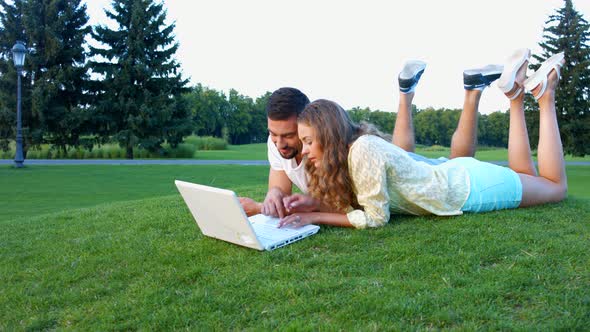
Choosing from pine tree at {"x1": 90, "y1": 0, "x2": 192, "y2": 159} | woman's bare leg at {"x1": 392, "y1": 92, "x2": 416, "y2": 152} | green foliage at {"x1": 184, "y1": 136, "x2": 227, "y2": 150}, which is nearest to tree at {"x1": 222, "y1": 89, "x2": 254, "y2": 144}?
green foliage at {"x1": 184, "y1": 136, "x2": 227, "y2": 150}

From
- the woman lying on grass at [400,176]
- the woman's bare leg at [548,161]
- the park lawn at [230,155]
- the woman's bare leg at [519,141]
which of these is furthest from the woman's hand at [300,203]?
the park lawn at [230,155]

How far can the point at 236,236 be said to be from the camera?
3189 millimetres

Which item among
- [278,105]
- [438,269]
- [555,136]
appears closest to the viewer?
[438,269]

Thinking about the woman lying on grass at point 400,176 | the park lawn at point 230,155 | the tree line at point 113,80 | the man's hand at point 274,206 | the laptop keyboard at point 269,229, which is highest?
the tree line at point 113,80

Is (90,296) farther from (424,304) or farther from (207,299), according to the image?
(424,304)

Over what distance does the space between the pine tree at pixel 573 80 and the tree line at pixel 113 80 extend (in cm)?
5

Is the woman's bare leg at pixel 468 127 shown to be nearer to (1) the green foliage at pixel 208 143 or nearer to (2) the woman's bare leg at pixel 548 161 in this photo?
(2) the woman's bare leg at pixel 548 161

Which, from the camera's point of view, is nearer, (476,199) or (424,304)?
(424,304)

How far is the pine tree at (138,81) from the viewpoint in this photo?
86.5 feet

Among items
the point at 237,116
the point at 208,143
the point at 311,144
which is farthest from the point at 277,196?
the point at 237,116

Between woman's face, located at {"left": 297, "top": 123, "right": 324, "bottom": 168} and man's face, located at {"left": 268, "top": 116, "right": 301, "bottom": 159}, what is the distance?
329 millimetres

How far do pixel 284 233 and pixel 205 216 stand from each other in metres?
0.55

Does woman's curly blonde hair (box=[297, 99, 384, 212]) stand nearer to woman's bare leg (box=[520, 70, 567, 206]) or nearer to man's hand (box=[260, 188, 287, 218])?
man's hand (box=[260, 188, 287, 218])

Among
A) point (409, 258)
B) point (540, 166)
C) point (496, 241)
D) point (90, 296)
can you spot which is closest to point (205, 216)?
point (90, 296)
